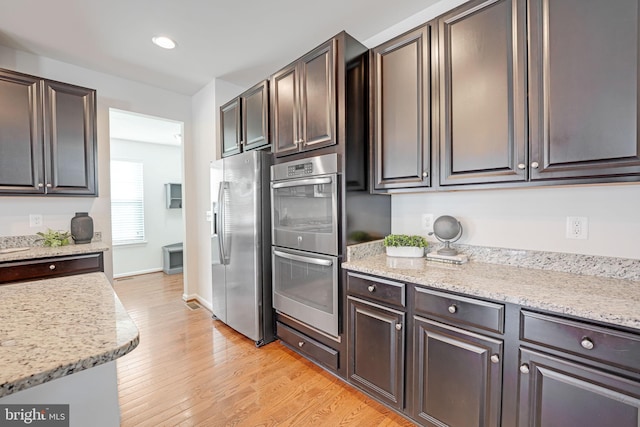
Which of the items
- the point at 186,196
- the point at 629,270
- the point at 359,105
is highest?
the point at 359,105

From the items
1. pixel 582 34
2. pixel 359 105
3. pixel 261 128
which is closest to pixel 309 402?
pixel 359 105

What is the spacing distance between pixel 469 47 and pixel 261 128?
1.76m

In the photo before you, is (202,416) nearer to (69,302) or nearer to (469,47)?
(69,302)

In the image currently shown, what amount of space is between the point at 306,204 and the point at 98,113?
8.63 feet

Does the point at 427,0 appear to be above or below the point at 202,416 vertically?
above

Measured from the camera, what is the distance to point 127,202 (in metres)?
5.12

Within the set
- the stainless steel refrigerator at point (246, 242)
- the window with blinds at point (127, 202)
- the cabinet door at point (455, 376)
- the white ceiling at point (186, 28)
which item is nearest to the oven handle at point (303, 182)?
the stainless steel refrigerator at point (246, 242)

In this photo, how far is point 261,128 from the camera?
105 inches

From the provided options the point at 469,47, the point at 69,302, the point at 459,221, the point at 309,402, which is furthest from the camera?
the point at 459,221

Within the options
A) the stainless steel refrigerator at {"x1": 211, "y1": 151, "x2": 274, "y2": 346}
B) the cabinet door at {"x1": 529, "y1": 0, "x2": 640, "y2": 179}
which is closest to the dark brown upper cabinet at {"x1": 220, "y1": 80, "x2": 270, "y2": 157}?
the stainless steel refrigerator at {"x1": 211, "y1": 151, "x2": 274, "y2": 346}

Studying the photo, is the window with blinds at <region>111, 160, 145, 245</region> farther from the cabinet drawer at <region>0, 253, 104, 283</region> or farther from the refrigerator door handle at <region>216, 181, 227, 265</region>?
the refrigerator door handle at <region>216, 181, 227, 265</region>

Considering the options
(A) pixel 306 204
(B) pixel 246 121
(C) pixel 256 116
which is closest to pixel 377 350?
(A) pixel 306 204

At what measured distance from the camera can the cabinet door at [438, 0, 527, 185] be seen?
4.79 feet

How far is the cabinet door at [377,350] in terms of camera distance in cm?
164
